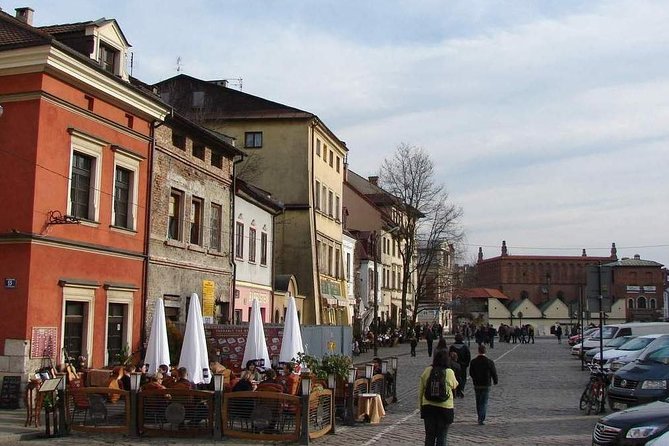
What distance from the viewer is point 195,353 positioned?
18.3 meters

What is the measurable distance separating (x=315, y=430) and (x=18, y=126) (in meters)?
10.9

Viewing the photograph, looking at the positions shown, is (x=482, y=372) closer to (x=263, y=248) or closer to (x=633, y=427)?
(x=633, y=427)

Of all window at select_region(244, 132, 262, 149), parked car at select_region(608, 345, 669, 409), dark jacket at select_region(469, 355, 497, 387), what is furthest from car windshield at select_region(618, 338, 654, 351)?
window at select_region(244, 132, 262, 149)

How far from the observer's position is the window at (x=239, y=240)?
1267 inches

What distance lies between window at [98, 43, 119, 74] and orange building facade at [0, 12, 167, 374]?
4 centimetres

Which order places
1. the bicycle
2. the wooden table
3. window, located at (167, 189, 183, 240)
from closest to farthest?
the wooden table → the bicycle → window, located at (167, 189, 183, 240)

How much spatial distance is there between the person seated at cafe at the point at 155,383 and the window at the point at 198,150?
12841 mm

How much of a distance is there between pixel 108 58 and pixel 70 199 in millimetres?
4993

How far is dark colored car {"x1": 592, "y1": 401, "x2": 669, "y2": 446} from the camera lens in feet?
34.2

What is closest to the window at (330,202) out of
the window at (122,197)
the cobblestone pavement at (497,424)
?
the cobblestone pavement at (497,424)

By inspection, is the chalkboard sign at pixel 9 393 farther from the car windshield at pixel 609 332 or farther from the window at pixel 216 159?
the car windshield at pixel 609 332

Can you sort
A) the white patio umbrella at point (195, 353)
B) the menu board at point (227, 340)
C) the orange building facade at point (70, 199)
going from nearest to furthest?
the white patio umbrella at point (195, 353), the orange building facade at point (70, 199), the menu board at point (227, 340)

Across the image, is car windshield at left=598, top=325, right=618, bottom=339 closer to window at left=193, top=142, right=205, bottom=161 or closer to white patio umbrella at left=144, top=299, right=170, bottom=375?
window at left=193, top=142, right=205, bottom=161

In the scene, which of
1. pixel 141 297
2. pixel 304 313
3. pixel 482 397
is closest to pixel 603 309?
pixel 482 397
